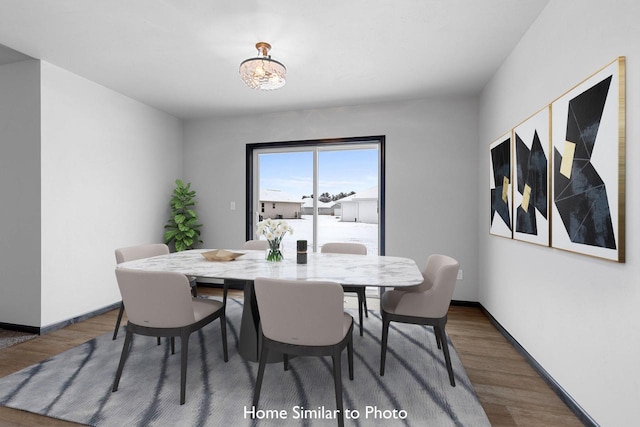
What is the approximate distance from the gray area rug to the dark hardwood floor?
A: 0.09 m

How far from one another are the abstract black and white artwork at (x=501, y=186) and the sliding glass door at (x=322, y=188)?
4.27 ft

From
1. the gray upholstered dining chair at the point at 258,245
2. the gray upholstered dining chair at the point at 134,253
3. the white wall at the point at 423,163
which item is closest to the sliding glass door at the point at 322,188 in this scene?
the white wall at the point at 423,163

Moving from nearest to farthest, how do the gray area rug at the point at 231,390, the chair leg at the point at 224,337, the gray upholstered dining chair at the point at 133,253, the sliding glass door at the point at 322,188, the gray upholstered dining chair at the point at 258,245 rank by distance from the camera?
the gray area rug at the point at 231,390, the chair leg at the point at 224,337, the gray upholstered dining chair at the point at 133,253, the gray upholstered dining chair at the point at 258,245, the sliding glass door at the point at 322,188

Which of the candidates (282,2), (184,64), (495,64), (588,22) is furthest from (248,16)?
(495,64)

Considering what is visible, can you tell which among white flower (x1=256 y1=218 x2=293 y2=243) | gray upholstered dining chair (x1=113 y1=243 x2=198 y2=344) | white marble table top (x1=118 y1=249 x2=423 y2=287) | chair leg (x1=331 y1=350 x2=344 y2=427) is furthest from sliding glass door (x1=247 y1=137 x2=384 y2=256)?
chair leg (x1=331 y1=350 x2=344 y2=427)

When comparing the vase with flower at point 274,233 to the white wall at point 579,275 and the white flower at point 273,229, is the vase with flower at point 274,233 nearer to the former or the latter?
the white flower at point 273,229

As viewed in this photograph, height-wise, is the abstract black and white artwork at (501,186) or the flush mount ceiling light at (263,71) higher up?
the flush mount ceiling light at (263,71)

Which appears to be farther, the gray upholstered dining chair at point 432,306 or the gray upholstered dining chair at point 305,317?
the gray upholstered dining chair at point 432,306

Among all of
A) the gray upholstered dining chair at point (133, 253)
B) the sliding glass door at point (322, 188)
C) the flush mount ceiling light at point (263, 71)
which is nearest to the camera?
the flush mount ceiling light at point (263, 71)

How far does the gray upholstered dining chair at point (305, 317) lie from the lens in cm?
147

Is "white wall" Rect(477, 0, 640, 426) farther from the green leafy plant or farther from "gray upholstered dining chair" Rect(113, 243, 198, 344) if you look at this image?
the green leafy plant

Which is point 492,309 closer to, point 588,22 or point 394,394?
point 394,394

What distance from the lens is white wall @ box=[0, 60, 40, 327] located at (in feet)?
9.23

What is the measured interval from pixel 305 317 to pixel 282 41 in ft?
7.12
